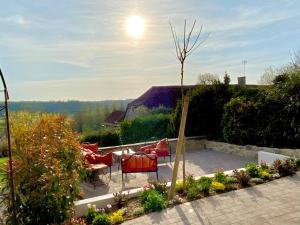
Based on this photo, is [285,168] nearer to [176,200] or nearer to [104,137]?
[176,200]

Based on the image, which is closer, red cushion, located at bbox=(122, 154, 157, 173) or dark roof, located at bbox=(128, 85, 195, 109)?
red cushion, located at bbox=(122, 154, 157, 173)

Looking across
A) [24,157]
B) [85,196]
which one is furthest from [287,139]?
[24,157]

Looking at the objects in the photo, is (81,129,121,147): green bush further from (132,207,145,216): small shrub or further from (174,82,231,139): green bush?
(132,207,145,216): small shrub

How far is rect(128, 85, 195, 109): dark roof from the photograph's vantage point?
24.2 meters

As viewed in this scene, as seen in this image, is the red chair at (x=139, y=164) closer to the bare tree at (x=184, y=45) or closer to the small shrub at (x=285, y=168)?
the bare tree at (x=184, y=45)

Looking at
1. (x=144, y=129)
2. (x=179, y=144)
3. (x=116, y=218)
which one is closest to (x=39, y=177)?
(x=116, y=218)

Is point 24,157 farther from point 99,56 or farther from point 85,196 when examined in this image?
point 99,56

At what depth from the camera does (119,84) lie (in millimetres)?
16328

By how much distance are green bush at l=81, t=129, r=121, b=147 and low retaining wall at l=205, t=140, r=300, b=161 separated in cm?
447

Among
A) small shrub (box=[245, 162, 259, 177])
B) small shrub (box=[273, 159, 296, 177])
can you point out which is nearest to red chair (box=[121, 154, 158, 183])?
small shrub (box=[245, 162, 259, 177])

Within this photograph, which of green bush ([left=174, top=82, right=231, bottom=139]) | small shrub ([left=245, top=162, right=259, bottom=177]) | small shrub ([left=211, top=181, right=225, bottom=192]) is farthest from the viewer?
green bush ([left=174, top=82, right=231, bottom=139])

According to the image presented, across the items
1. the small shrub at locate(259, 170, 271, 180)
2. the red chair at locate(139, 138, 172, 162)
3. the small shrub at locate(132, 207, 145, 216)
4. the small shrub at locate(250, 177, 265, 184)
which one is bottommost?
the small shrub at locate(132, 207, 145, 216)

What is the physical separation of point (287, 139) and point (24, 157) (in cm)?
890

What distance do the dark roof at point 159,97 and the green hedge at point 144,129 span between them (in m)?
8.50
